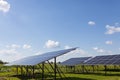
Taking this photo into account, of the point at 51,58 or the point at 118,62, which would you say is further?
the point at 118,62

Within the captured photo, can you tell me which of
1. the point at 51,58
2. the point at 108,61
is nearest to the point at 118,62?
the point at 108,61

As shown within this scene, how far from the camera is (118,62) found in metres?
33.0

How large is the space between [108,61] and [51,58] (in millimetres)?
21075

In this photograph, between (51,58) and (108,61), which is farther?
(108,61)

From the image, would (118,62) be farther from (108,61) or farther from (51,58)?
(51,58)

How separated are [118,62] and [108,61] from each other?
2.09 m

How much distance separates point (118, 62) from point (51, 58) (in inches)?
778

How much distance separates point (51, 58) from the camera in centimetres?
1522

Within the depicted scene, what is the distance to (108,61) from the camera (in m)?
34.8
